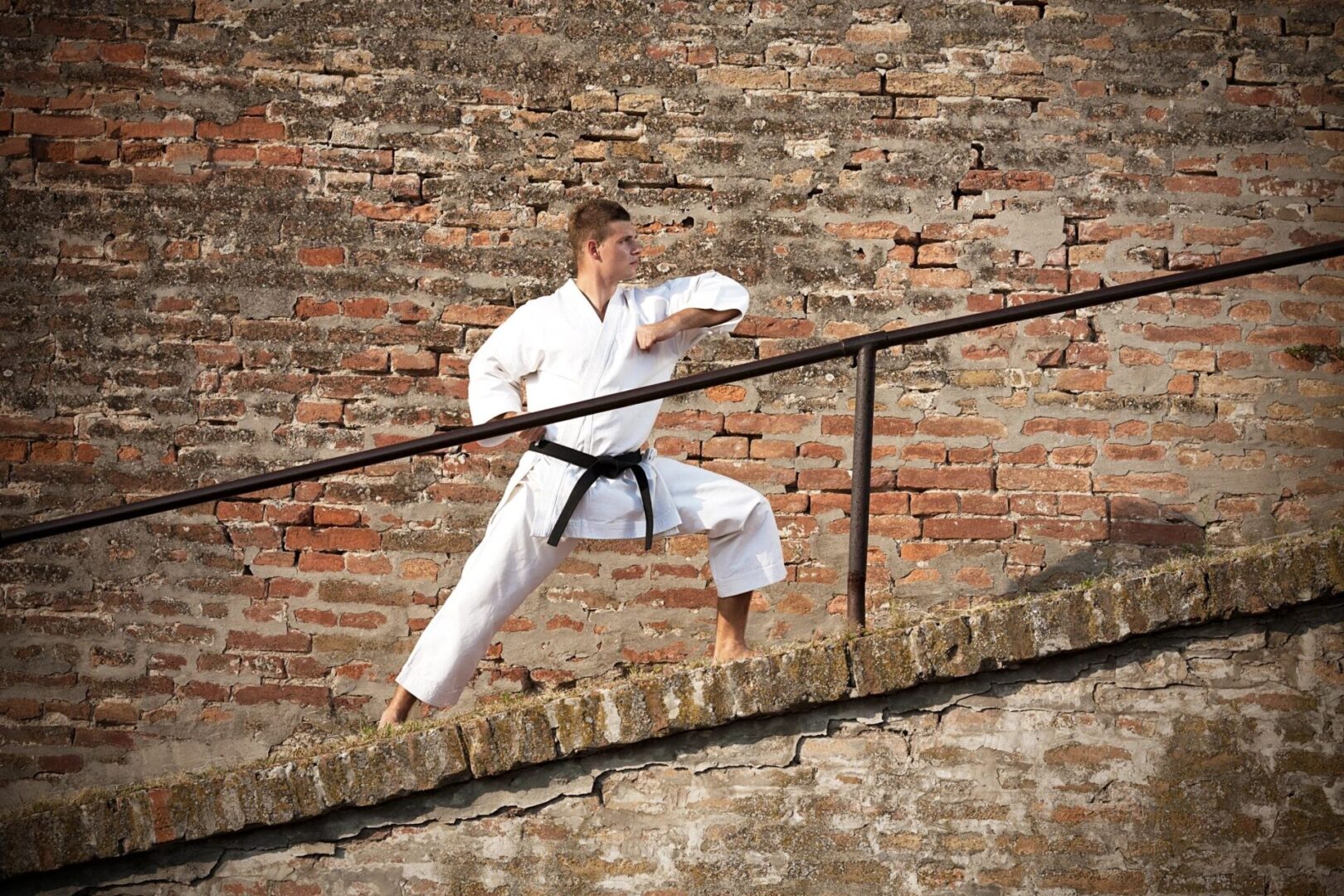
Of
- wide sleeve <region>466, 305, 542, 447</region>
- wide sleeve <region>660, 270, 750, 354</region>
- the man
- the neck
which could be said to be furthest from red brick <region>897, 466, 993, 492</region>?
wide sleeve <region>466, 305, 542, 447</region>

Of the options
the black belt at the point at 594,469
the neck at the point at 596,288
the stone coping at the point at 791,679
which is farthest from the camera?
the neck at the point at 596,288

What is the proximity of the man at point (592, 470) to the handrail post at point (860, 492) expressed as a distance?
0.51 metres

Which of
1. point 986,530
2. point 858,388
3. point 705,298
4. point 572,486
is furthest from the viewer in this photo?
point 986,530

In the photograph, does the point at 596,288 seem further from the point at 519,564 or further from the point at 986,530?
the point at 986,530

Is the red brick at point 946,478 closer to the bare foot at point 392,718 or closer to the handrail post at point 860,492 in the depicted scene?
the handrail post at point 860,492

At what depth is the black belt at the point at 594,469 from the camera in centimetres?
383

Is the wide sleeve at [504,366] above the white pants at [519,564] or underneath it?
above

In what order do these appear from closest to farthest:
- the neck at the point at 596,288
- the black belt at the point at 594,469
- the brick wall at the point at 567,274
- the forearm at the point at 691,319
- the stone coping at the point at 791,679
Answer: the stone coping at the point at 791,679
the black belt at the point at 594,469
the forearm at the point at 691,319
the neck at the point at 596,288
the brick wall at the point at 567,274

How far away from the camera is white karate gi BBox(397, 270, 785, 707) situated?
3877 millimetres

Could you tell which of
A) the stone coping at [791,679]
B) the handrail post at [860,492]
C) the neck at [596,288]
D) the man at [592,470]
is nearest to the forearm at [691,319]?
the man at [592,470]

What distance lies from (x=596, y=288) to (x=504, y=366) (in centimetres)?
37

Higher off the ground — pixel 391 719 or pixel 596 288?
pixel 596 288

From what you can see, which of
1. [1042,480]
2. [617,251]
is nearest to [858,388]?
[617,251]

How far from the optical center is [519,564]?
12.8 ft
